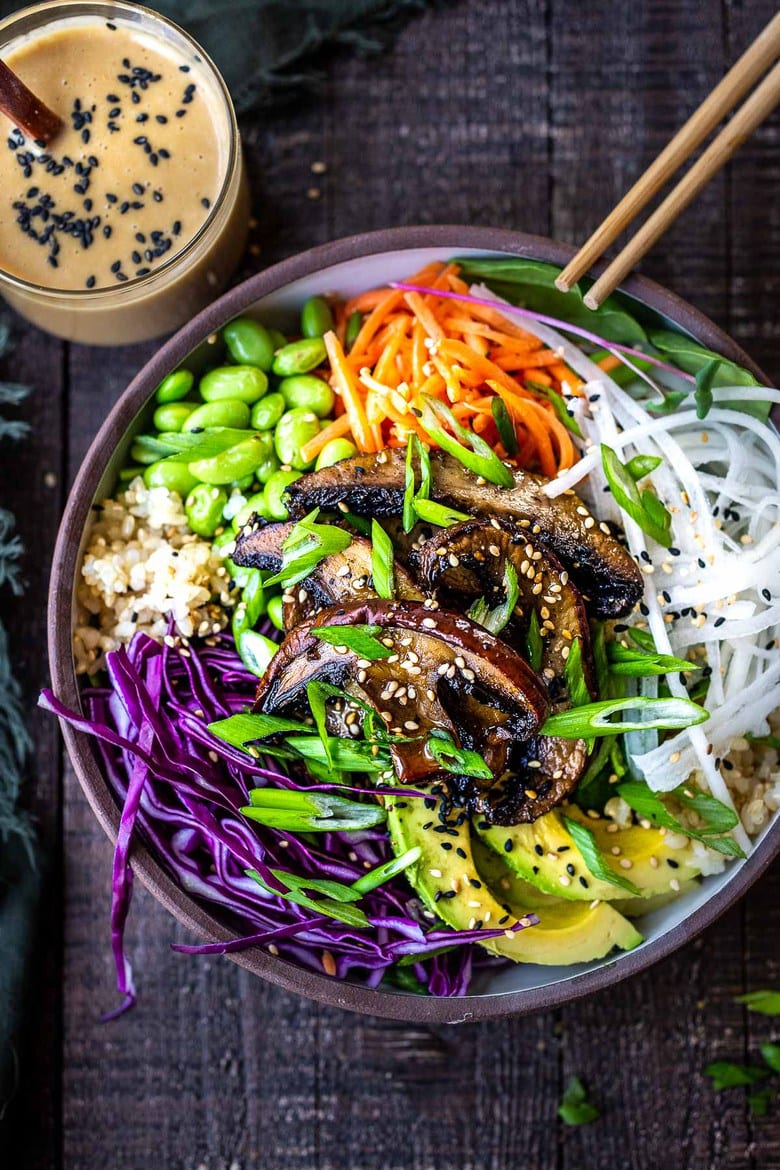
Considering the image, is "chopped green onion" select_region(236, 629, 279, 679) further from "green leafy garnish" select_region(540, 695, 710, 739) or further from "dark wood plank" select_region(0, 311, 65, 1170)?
"dark wood plank" select_region(0, 311, 65, 1170)

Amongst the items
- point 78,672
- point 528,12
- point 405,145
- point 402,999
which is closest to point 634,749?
point 402,999

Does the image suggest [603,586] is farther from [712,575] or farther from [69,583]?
[69,583]

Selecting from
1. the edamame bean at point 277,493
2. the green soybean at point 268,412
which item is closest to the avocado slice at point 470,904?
the edamame bean at point 277,493

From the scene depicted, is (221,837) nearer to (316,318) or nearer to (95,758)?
(95,758)

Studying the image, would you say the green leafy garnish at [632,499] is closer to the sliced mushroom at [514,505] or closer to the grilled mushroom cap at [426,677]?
the sliced mushroom at [514,505]

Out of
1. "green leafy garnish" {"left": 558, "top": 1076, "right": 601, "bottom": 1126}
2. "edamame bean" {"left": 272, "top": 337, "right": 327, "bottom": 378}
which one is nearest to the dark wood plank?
"edamame bean" {"left": 272, "top": 337, "right": 327, "bottom": 378}
